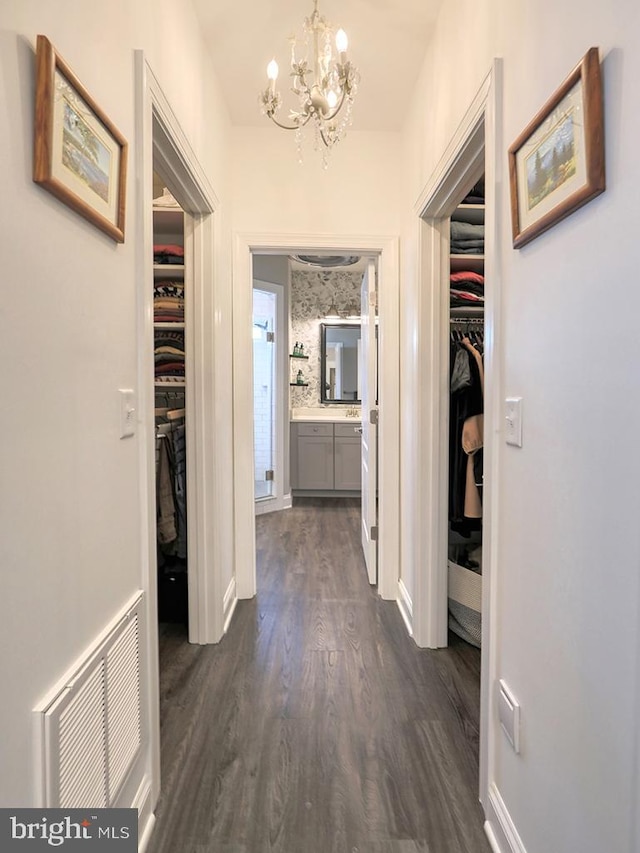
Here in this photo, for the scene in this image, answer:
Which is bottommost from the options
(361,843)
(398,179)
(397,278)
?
(361,843)

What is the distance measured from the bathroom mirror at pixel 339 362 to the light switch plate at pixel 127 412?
13.9 feet

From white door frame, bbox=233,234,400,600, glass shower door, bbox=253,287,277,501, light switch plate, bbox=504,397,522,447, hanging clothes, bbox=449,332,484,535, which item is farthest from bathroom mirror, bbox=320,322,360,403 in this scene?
light switch plate, bbox=504,397,522,447

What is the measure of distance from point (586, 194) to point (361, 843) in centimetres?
167

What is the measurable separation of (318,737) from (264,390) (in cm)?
336

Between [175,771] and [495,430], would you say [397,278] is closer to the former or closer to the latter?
[495,430]

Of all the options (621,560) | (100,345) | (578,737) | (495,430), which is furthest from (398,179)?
(578,737)

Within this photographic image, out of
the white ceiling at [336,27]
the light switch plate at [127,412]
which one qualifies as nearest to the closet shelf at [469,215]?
the white ceiling at [336,27]

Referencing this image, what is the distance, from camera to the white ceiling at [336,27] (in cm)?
177

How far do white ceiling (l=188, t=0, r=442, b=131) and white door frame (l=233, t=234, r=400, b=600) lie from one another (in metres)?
0.69

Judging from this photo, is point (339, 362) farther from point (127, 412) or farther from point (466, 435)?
point (127, 412)

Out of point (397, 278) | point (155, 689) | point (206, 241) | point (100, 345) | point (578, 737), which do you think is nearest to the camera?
point (578, 737)

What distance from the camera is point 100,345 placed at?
3.36 ft

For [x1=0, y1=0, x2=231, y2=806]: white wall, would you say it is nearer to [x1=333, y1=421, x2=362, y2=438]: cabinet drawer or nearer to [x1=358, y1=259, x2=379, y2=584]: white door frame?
[x1=358, y1=259, x2=379, y2=584]: white door frame

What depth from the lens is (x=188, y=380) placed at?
2.07 m
